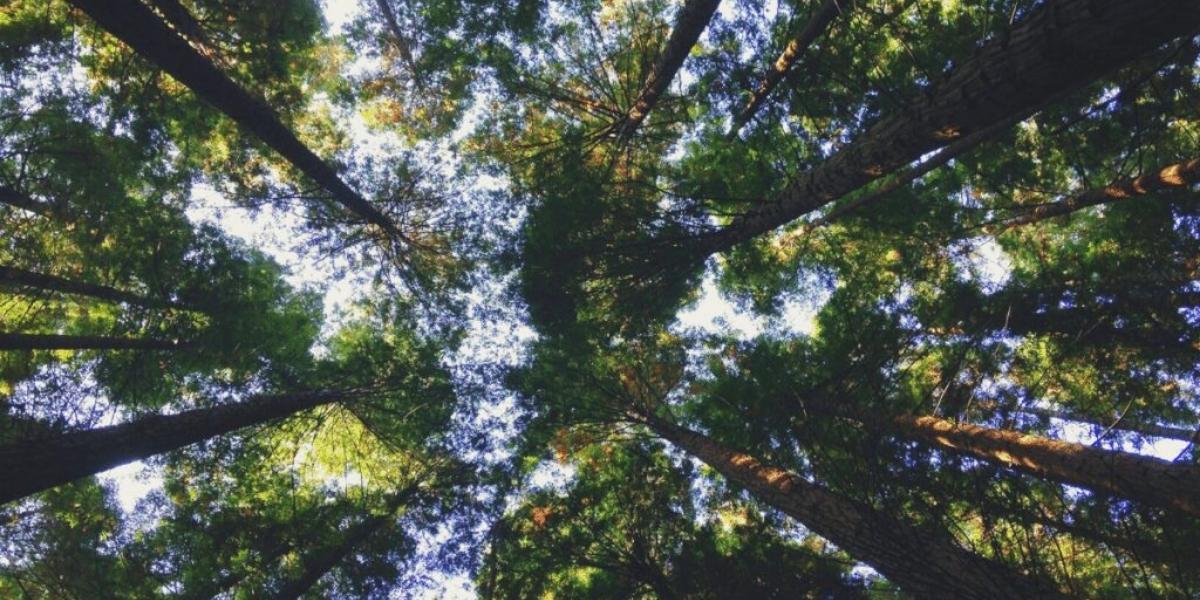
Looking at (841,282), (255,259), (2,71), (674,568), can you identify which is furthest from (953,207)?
(2,71)

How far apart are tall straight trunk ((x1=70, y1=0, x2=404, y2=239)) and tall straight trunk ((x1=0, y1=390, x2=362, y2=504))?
3719mm

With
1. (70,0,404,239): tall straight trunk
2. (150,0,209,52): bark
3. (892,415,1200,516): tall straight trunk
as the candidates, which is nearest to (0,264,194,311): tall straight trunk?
(70,0,404,239): tall straight trunk

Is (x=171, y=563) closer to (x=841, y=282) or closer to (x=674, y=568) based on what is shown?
(x=674, y=568)

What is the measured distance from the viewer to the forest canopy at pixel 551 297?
7.04 m

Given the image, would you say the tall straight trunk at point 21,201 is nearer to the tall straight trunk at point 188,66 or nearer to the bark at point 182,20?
the bark at point 182,20

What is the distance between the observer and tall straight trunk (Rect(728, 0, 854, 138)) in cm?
753

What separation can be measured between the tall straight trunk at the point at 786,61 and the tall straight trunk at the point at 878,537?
16.3 ft

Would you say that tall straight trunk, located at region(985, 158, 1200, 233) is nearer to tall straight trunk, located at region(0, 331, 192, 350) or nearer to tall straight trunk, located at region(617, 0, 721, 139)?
tall straight trunk, located at region(617, 0, 721, 139)

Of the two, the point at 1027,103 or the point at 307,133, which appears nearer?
the point at 1027,103

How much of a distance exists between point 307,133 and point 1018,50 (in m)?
11.1

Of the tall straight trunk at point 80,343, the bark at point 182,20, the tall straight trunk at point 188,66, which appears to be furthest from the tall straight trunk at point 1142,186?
the tall straight trunk at point 80,343

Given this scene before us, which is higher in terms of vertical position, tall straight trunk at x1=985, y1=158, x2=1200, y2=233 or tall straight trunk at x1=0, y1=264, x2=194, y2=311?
tall straight trunk at x1=0, y1=264, x2=194, y2=311

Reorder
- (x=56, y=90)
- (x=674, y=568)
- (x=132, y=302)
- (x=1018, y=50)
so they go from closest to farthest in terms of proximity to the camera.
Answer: (x=1018, y=50)
(x=674, y=568)
(x=56, y=90)
(x=132, y=302)

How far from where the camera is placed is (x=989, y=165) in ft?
26.6
